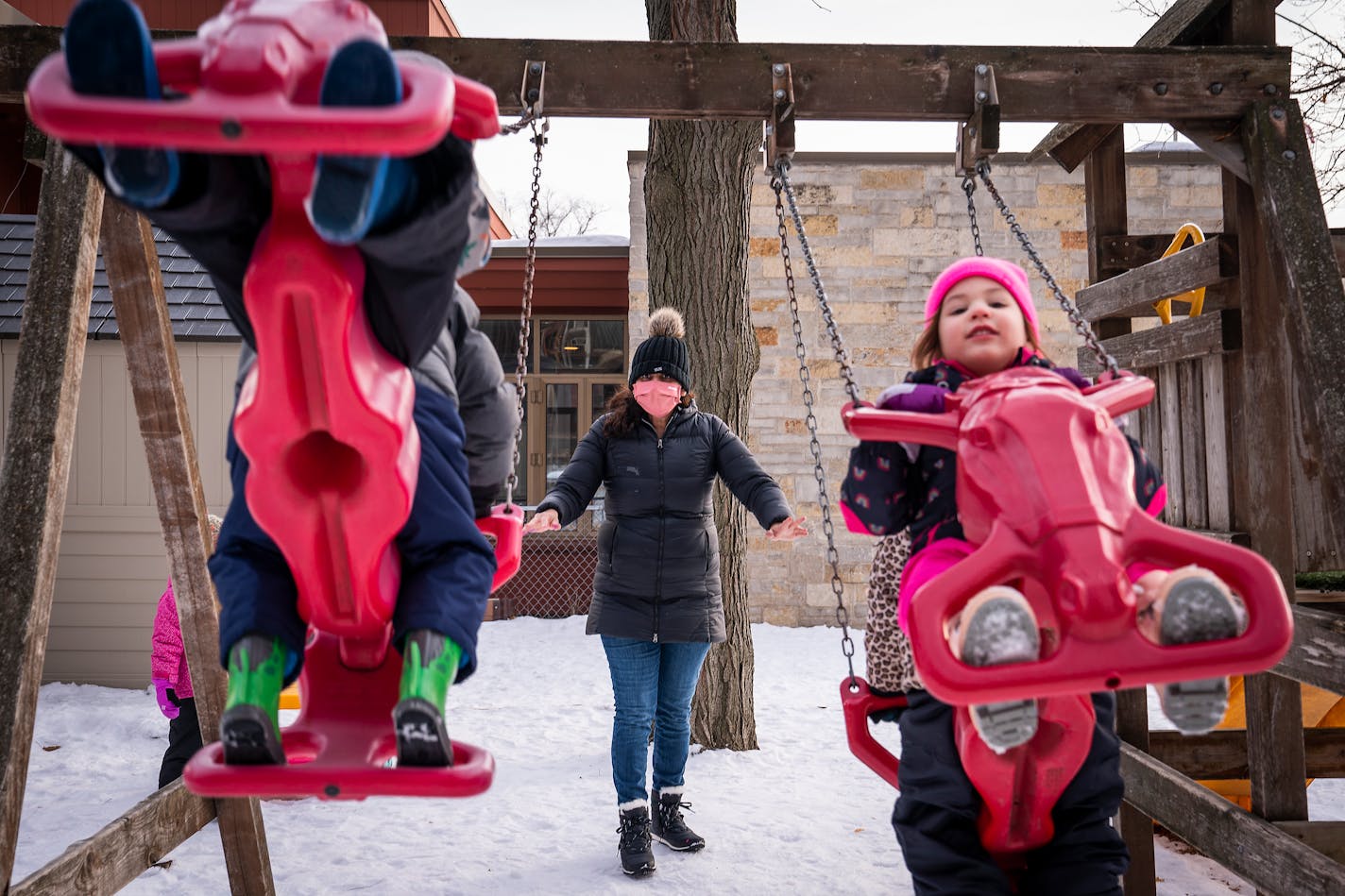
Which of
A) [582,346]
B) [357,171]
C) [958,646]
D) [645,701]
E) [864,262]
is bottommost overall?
[645,701]

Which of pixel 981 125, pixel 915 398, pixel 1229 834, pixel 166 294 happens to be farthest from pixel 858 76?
pixel 166 294

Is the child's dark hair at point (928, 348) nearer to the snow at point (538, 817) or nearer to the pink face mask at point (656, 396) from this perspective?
the pink face mask at point (656, 396)

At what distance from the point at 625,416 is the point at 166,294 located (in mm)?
4666

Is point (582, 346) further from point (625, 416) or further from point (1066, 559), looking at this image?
point (1066, 559)

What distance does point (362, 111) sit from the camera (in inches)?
49.2

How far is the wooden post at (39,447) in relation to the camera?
7.52 ft

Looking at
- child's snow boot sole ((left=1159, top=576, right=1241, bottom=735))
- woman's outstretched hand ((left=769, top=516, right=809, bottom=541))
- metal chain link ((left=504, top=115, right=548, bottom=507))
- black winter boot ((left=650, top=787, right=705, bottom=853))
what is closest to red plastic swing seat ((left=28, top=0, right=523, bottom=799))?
metal chain link ((left=504, top=115, right=548, bottom=507))

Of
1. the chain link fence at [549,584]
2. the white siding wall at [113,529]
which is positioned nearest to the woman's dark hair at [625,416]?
the white siding wall at [113,529]

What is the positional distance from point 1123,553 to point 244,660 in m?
1.39

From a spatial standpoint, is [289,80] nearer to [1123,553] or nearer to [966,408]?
[966,408]

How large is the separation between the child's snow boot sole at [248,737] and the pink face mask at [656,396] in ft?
8.30

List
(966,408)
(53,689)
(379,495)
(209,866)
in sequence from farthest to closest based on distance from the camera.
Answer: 1. (53,689)
2. (209,866)
3. (966,408)
4. (379,495)

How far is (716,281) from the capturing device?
566cm

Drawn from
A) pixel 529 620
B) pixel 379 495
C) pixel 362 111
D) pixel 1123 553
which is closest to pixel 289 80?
pixel 362 111
